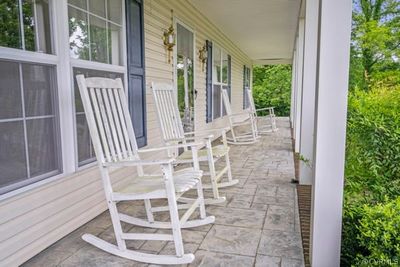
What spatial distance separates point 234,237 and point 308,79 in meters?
2.02

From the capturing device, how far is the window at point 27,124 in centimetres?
190

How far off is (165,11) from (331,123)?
3.31 meters

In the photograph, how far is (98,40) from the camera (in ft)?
9.40

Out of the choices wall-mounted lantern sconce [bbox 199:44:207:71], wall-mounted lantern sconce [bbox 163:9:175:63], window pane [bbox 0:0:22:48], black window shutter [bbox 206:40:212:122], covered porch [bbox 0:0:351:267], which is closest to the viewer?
covered porch [bbox 0:0:351:267]

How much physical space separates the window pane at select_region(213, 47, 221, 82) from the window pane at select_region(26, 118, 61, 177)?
558 cm

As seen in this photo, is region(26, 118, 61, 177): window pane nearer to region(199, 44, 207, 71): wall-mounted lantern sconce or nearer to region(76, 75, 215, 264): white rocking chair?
region(76, 75, 215, 264): white rocking chair

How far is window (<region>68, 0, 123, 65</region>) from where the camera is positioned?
2.52 m

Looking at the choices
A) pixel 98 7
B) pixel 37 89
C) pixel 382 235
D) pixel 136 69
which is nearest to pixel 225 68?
pixel 136 69

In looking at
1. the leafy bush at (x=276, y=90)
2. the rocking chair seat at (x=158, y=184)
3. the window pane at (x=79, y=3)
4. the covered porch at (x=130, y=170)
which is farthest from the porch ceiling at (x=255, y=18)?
the leafy bush at (x=276, y=90)

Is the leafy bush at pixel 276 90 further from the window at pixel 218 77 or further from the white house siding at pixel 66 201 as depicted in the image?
the white house siding at pixel 66 201

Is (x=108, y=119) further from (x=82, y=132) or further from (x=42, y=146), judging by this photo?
(x=42, y=146)

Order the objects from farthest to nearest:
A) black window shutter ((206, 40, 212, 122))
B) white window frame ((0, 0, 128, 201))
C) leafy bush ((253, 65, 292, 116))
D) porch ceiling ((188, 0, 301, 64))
→ leafy bush ((253, 65, 292, 116))
black window shutter ((206, 40, 212, 122))
porch ceiling ((188, 0, 301, 64))
white window frame ((0, 0, 128, 201))

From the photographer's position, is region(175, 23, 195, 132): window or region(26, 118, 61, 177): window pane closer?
region(26, 118, 61, 177): window pane

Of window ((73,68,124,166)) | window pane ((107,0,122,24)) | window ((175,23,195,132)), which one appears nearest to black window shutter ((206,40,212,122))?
window ((175,23,195,132))
